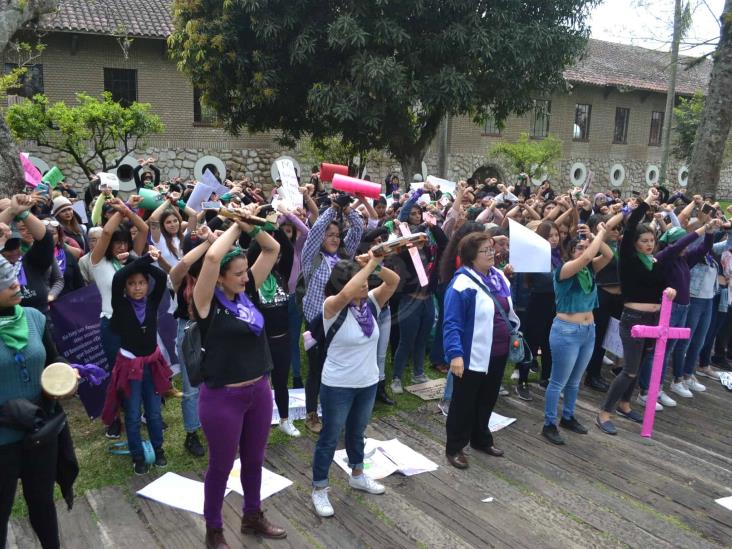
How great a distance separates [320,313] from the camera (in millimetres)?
4285

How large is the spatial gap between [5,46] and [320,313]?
33.8 feet

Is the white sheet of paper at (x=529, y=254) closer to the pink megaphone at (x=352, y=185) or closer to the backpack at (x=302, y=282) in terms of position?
the pink megaphone at (x=352, y=185)

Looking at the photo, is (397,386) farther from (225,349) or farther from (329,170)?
(225,349)

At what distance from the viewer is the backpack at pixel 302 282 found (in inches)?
199

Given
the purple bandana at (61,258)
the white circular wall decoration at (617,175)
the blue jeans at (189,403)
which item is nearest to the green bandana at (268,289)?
the blue jeans at (189,403)

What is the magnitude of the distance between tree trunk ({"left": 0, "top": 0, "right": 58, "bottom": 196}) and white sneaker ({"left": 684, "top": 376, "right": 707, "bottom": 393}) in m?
8.87

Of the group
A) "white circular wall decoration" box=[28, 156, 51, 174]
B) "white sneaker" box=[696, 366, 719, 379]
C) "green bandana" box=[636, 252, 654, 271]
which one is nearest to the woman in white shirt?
"green bandana" box=[636, 252, 654, 271]

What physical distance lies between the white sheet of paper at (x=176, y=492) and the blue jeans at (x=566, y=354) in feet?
9.07

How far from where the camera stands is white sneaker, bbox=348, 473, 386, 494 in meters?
4.36

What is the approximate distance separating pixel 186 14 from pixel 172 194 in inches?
330

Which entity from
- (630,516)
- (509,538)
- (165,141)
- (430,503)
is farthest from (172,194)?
(165,141)

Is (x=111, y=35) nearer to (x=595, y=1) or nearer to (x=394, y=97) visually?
(x=394, y=97)

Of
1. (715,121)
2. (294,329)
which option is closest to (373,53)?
(715,121)

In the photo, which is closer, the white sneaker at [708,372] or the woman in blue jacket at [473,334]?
the woman in blue jacket at [473,334]
